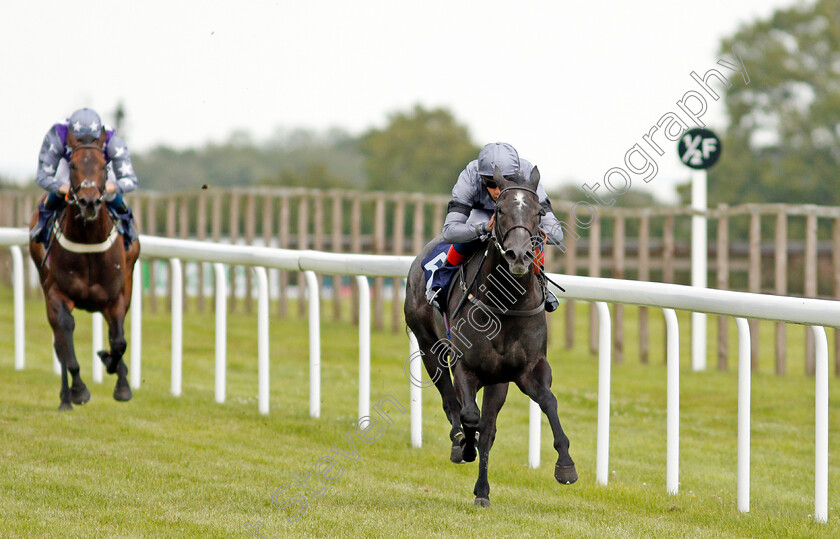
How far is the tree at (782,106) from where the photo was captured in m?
31.0

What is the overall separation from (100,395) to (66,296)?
1295mm

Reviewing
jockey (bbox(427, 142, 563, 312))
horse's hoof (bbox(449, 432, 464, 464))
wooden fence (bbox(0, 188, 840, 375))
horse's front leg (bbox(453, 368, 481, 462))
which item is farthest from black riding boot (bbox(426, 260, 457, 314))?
wooden fence (bbox(0, 188, 840, 375))

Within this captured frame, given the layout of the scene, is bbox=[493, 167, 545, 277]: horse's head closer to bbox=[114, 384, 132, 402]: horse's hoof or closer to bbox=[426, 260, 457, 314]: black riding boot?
bbox=[426, 260, 457, 314]: black riding boot

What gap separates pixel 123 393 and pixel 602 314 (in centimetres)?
314

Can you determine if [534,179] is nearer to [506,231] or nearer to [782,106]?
[506,231]

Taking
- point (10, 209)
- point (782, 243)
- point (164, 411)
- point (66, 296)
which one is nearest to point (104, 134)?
point (66, 296)

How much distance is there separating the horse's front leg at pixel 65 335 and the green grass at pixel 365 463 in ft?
0.54

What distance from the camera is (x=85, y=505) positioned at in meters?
4.98

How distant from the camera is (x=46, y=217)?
6.89 metres

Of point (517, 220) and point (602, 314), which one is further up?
point (517, 220)

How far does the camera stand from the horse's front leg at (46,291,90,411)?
677cm

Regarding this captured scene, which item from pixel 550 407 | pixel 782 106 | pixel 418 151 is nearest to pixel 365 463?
pixel 550 407

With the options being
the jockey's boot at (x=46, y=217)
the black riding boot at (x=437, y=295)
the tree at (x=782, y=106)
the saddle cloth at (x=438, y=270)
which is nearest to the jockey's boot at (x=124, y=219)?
the jockey's boot at (x=46, y=217)

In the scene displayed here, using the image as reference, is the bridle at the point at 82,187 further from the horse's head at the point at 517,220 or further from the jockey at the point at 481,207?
the horse's head at the point at 517,220
